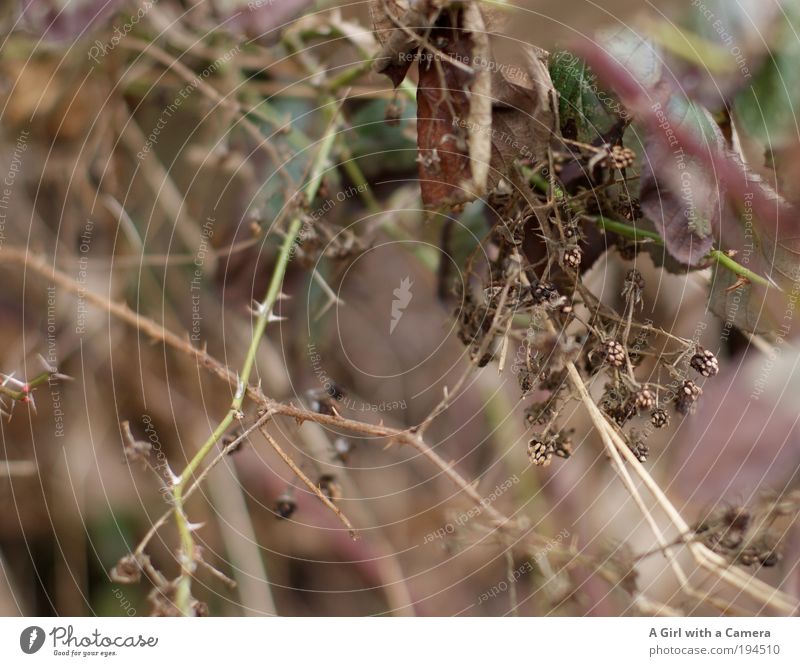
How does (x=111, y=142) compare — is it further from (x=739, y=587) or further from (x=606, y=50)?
(x=739, y=587)

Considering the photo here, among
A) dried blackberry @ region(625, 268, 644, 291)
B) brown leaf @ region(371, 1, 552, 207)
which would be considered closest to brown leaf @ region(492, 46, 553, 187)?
brown leaf @ region(371, 1, 552, 207)

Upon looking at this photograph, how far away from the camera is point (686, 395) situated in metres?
0.49

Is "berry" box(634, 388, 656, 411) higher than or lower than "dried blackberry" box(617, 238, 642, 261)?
lower

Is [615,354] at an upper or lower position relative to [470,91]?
lower

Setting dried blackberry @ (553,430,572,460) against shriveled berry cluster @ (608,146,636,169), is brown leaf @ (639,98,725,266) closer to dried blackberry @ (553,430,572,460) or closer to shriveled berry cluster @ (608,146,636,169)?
shriveled berry cluster @ (608,146,636,169)

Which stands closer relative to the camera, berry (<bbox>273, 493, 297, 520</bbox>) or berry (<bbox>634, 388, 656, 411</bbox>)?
berry (<bbox>634, 388, 656, 411</bbox>)

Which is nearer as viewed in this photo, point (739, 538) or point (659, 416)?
point (659, 416)

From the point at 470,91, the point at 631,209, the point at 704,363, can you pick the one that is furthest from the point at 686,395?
the point at 470,91

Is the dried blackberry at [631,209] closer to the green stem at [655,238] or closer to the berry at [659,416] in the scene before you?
the green stem at [655,238]

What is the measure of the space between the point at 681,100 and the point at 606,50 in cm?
6

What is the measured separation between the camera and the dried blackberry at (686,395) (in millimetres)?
475

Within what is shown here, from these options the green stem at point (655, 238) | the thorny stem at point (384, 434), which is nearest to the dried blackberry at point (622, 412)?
the thorny stem at point (384, 434)

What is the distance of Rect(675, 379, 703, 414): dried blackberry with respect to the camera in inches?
18.7

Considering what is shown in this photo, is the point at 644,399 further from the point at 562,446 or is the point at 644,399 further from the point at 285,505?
the point at 285,505
